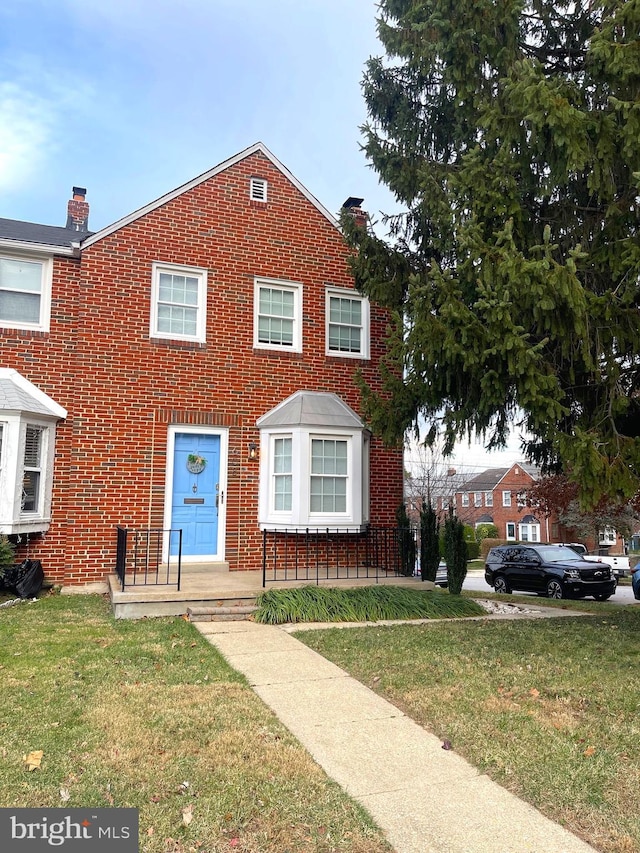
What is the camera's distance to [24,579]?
9648 millimetres

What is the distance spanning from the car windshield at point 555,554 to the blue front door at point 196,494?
11184 millimetres

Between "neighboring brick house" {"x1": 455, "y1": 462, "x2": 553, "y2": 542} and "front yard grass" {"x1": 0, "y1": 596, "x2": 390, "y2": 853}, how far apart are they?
155 feet

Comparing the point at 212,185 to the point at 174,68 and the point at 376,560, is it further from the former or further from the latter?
the point at 376,560

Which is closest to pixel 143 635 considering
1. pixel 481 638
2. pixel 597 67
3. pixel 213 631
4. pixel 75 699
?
pixel 213 631

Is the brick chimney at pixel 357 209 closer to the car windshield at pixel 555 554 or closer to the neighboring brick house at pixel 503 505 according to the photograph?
the car windshield at pixel 555 554

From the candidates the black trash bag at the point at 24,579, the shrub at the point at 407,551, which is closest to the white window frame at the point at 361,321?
the shrub at the point at 407,551

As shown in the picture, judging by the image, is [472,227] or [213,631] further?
[213,631]

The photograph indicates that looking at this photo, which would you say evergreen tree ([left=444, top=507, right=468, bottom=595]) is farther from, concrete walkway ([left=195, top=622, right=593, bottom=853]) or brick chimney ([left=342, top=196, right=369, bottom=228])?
brick chimney ([left=342, top=196, right=369, bottom=228])

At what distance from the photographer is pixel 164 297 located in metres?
11.3

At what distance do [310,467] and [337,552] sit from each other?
187cm

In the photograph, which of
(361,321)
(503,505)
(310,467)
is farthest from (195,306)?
(503,505)

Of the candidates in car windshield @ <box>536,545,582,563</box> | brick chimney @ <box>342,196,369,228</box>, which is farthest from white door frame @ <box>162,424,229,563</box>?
car windshield @ <box>536,545,582,563</box>

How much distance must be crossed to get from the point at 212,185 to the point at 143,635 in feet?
28.1

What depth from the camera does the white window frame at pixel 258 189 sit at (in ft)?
39.9
